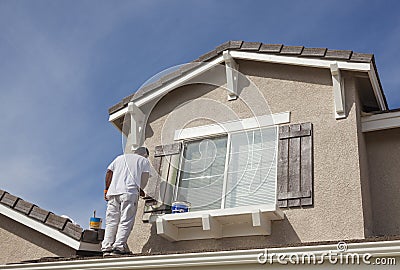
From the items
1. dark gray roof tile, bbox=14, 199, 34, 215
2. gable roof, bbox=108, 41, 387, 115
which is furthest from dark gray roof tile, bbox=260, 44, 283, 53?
dark gray roof tile, bbox=14, 199, 34, 215

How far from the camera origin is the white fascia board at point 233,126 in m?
7.09

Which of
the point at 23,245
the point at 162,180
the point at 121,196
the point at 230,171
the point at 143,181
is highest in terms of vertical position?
the point at 230,171

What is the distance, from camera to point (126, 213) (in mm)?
6305

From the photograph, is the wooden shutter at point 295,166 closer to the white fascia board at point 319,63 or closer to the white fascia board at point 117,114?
the white fascia board at point 319,63

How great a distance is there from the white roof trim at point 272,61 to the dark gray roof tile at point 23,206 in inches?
70.3

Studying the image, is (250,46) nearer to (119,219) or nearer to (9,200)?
(119,219)

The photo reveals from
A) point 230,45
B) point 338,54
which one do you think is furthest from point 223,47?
point 338,54

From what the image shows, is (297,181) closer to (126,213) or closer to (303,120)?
(303,120)

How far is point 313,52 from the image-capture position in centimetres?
701

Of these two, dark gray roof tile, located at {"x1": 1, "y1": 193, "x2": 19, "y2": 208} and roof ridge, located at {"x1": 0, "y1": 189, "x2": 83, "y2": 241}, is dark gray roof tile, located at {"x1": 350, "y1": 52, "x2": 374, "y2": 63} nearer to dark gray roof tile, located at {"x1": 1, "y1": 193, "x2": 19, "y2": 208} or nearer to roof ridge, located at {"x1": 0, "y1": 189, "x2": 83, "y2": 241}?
roof ridge, located at {"x1": 0, "y1": 189, "x2": 83, "y2": 241}

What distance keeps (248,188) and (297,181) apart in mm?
673

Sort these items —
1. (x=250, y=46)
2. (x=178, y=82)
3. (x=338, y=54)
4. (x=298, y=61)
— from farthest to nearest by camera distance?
1. (x=178, y=82)
2. (x=250, y=46)
3. (x=298, y=61)
4. (x=338, y=54)

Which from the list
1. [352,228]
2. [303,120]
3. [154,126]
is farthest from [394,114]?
[154,126]

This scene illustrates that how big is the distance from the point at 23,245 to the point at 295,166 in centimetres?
411
